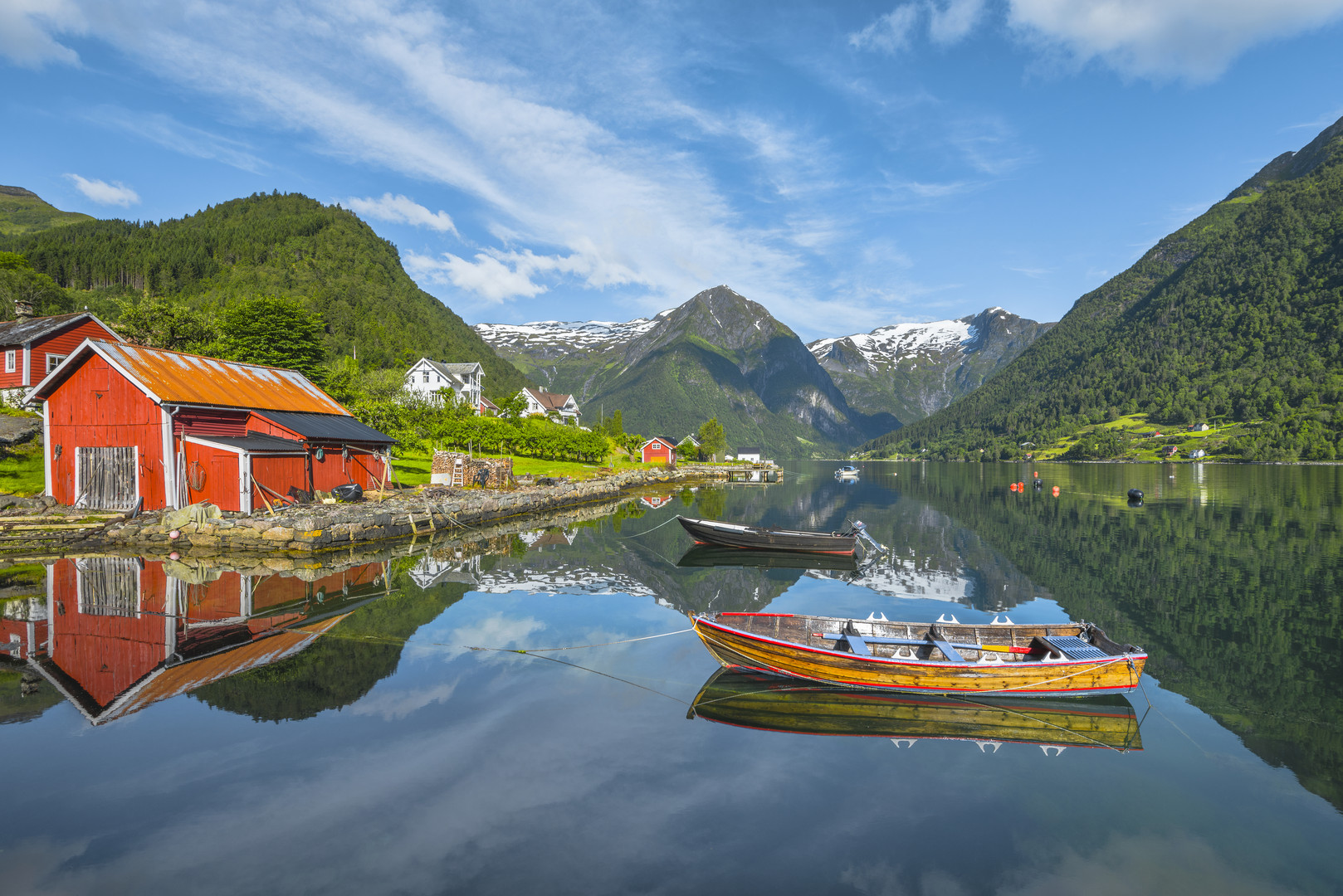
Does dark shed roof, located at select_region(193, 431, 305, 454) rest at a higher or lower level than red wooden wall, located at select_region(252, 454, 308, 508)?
higher

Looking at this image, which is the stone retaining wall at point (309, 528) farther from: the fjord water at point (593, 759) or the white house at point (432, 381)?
the white house at point (432, 381)

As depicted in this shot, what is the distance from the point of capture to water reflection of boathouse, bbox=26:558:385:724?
14055 mm

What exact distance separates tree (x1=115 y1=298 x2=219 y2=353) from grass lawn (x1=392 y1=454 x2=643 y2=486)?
1926cm

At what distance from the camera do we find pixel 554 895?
7.87 metres

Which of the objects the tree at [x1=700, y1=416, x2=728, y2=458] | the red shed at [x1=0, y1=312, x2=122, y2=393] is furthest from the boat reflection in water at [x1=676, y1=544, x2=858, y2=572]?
the tree at [x1=700, y1=416, x2=728, y2=458]

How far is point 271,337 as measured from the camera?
56.7 meters

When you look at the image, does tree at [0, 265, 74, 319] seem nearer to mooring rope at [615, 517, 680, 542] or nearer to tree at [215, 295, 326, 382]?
tree at [215, 295, 326, 382]

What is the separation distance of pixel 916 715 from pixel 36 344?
226ft

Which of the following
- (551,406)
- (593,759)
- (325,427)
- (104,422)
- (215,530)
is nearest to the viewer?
(593,759)

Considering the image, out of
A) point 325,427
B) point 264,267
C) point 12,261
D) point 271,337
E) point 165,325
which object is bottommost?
point 325,427

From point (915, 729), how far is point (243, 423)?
36.6 m

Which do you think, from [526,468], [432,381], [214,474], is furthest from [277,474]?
[432,381]

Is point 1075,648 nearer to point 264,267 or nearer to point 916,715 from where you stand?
point 916,715

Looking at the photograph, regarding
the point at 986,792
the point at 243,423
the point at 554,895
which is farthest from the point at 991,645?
the point at 243,423
